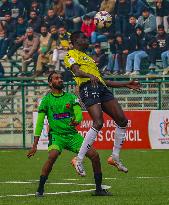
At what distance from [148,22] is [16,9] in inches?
216

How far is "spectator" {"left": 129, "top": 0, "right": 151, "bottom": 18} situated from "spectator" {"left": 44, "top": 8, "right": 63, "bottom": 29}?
260 centimetres

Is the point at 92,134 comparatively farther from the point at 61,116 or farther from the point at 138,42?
the point at 138,42

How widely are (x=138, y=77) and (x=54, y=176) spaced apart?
32.6 ft

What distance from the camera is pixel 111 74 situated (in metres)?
28.0

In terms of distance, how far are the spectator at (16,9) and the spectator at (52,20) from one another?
4.56ft

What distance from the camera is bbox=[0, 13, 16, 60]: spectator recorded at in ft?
102

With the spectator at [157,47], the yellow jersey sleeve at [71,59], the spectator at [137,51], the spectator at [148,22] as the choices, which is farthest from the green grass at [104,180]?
the spectator at [148,22]

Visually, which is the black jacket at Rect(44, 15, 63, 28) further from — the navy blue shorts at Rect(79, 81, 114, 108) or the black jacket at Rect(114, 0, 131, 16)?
the navy blue shorts at Rect(79, 81, 114, 108)

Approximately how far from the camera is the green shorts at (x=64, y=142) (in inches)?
512

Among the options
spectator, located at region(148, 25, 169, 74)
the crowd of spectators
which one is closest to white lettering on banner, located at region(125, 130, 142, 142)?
the crowd of spectators

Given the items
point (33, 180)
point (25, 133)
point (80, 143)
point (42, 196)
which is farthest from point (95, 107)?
point (25, 133)

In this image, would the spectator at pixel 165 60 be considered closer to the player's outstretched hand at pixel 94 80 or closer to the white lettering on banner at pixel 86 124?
the white lettering on banner at pixel 86 124

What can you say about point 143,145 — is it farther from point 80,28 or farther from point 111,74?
point 80,28

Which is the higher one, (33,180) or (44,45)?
(44,45)
